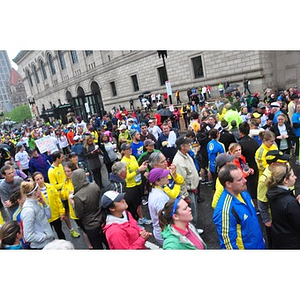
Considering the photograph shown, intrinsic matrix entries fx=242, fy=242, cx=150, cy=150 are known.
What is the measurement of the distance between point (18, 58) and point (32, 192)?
64912mm

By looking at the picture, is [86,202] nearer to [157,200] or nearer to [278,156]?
[157,200]

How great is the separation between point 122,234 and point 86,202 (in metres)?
0.90

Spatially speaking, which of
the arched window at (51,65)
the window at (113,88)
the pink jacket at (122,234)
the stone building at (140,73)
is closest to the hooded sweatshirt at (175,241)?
the pink jacket at (122,234)

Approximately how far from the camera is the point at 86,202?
3189 mm

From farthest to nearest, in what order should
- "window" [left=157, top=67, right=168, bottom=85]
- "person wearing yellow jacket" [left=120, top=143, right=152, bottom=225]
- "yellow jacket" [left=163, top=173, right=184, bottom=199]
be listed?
"window" [left=157, top=67, right=168, bottom=85], "person wearing yellow jacket" [left=120, top=143, right=152, bottom=225], "yellow jacket" [left=163, top=173, right=184, bottom=199]

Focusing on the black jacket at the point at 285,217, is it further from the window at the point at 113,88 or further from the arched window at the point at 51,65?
the arched window at the point at 51,65

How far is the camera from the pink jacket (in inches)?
97.3

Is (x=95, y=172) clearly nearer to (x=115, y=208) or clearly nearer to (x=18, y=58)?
(x=115, y=208)

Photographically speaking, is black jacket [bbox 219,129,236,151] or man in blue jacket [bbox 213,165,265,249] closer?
man in blue jacket [bbox 213,165,265,249]

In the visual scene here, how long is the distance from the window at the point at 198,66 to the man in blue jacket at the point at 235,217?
21491mm

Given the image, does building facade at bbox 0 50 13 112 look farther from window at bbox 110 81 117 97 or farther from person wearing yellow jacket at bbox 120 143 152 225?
person wearing yellow jacket at bbox 120 143 152 225

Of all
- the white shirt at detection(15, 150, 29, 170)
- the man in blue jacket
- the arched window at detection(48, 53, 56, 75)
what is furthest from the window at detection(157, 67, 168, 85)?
the arched window at detection(48, 53, 56, 75)

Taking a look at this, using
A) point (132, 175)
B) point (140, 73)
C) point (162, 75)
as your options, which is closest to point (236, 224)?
point (132, 175)

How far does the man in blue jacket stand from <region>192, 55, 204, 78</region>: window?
2149 centimetres
